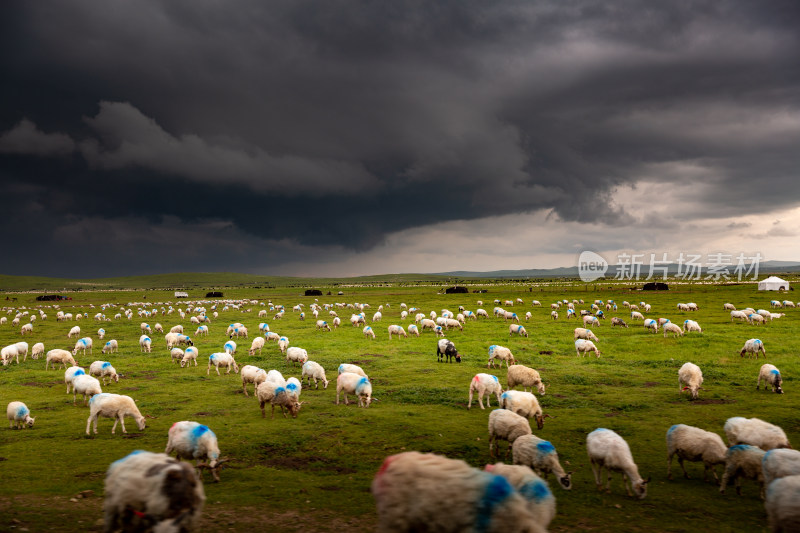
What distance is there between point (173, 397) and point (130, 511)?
14936 millimetres

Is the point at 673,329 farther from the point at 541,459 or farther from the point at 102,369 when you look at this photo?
the point at 102,369

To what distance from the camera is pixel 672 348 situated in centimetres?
3194

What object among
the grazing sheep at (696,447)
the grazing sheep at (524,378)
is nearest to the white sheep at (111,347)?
the grazing sheep at (524,378)

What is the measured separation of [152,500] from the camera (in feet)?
24.9

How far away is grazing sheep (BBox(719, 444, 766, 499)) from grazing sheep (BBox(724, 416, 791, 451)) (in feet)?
4.78

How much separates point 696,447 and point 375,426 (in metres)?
10.1

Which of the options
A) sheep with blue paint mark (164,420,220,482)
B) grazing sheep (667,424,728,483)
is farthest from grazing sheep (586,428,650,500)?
sheep with blue paint mark (164,420,220,482)

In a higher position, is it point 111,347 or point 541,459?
point 541,459

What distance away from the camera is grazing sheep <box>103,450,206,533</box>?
7.58 m

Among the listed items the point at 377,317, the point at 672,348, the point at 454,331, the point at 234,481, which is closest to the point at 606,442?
the point at 234,481

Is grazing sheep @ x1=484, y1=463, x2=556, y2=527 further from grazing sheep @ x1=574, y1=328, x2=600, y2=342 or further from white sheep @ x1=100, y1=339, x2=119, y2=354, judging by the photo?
white sheep @ x1=100, y1=339, x2=119, y2=354

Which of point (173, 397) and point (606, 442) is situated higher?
point (606, 442)

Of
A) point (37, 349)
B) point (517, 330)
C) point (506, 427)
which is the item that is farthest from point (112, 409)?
point (517, 330)

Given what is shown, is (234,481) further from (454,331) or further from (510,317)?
(510,317)
